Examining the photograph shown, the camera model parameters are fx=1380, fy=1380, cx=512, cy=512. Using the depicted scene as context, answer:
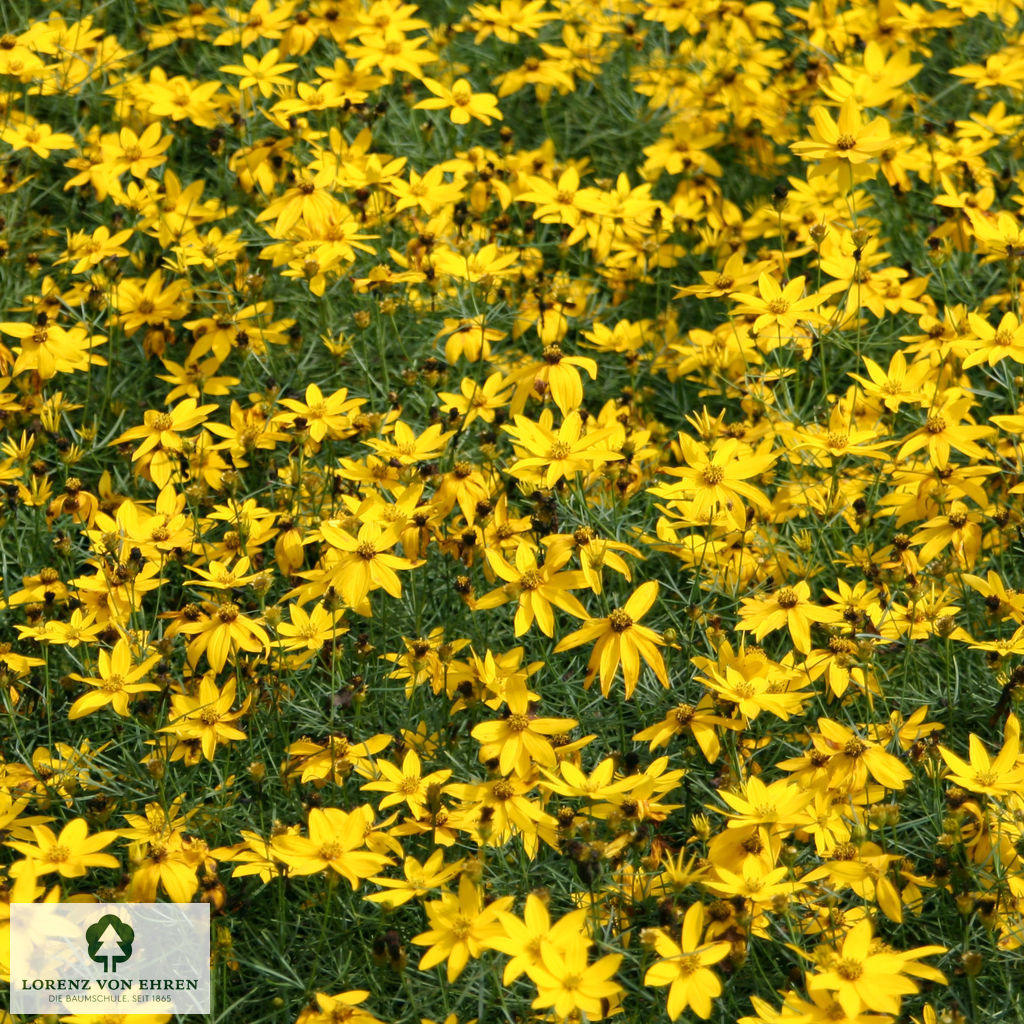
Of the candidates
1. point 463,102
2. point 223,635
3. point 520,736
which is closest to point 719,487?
point 520,736

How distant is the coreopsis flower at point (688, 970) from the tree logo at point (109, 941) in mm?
928

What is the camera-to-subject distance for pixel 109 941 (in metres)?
2.39

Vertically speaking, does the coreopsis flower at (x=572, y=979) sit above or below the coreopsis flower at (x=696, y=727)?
below

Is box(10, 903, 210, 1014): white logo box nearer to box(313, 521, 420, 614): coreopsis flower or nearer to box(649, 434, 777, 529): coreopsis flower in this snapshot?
box(313, 521, 420, 614): coreopsis flower

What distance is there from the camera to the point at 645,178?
13.9ft

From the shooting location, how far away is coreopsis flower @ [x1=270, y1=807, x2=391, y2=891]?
2217 millimetres

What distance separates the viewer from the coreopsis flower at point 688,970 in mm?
2045

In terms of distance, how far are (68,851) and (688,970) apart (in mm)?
1043

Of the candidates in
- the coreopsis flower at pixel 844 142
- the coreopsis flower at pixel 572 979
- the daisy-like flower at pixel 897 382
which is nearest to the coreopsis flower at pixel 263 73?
the coreopsis flower at pixel 844 142

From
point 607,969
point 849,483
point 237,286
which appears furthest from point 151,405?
point 607,969

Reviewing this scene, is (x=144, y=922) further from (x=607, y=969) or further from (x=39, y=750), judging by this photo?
(x=607, y=969)

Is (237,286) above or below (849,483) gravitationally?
above

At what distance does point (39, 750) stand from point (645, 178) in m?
2.53

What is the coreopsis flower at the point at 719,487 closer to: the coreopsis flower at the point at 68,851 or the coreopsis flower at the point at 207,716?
the coreopsis flower at the point at 207,716
